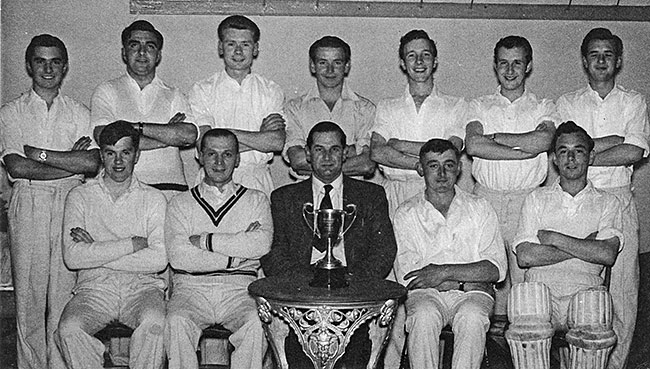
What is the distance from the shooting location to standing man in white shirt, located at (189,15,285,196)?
6.50 meters

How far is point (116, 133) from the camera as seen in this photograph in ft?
19.4

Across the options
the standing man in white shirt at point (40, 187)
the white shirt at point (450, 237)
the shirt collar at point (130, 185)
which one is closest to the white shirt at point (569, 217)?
the white shirt at point (450, 237)

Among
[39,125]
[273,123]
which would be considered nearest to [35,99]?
[39,125]

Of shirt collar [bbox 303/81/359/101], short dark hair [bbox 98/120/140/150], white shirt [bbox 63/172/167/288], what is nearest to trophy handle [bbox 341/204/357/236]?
shirt collar [bbox 303/81/359/101]

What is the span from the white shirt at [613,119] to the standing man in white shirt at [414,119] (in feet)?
2.58

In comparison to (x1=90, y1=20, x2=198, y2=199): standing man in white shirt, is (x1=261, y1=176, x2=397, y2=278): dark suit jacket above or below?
below

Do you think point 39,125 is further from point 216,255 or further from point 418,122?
point 418,122

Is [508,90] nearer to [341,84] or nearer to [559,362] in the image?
[341,84]

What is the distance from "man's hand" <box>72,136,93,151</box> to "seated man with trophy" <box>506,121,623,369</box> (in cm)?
279

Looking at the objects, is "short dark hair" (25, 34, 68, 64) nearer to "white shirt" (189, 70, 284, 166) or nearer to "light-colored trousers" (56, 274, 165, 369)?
"white shirt" (189, 70, 284, 166)

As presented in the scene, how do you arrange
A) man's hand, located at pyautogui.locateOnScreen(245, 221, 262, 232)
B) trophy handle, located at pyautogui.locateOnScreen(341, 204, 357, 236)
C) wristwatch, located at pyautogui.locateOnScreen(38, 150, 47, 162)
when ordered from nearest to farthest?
trophy handle, located at pyautogui.locateOnScreen(341, 204, 357, 236)
man's hand, located at pyautogui.locateOnScreen(245, 221, 262, 232)
wristwatch, located at pyautogui.locateOnScreen(38, 150, 47, 162)

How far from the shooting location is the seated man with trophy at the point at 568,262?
548cm

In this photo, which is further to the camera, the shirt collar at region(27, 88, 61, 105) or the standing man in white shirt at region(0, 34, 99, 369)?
the shirt collar at region(27, 88, 61, 105)

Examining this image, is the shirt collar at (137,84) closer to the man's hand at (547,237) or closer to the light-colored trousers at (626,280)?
the man's hand at (547,237)
